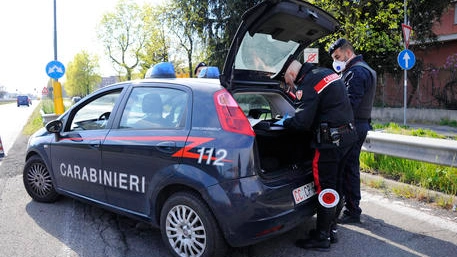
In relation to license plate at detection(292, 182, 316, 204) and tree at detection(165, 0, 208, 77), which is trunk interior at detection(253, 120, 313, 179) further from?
tree at detection(165, 0, 208, 77)

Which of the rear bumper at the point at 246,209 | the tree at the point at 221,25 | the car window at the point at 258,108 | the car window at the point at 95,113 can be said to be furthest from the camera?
the tree at the point at 221,25

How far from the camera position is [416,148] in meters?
4.48

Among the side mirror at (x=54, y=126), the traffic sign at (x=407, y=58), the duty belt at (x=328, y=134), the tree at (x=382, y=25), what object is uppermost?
the tree at (x=382, y=25)

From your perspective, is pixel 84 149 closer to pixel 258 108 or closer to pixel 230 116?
pixel 230 116

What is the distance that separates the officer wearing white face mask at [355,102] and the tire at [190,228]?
1.75m

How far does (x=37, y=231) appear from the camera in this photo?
3705 mm

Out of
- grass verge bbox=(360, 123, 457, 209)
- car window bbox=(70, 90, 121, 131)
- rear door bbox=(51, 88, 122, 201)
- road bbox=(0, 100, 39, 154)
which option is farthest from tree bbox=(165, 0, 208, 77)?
rear door bbox=(51, 88, 122, 201)

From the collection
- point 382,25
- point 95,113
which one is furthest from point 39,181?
point 382,25

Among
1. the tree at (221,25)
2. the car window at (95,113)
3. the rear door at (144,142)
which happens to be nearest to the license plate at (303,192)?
the rear door at (144,142)

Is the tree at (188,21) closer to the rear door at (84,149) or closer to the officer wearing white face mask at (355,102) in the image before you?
the rear door at (84,149)

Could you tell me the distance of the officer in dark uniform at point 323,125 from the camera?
3037mm

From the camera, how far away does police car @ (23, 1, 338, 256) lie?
8.83ft

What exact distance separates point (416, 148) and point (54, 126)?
14.3 ft

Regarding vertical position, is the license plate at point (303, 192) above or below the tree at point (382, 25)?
below
